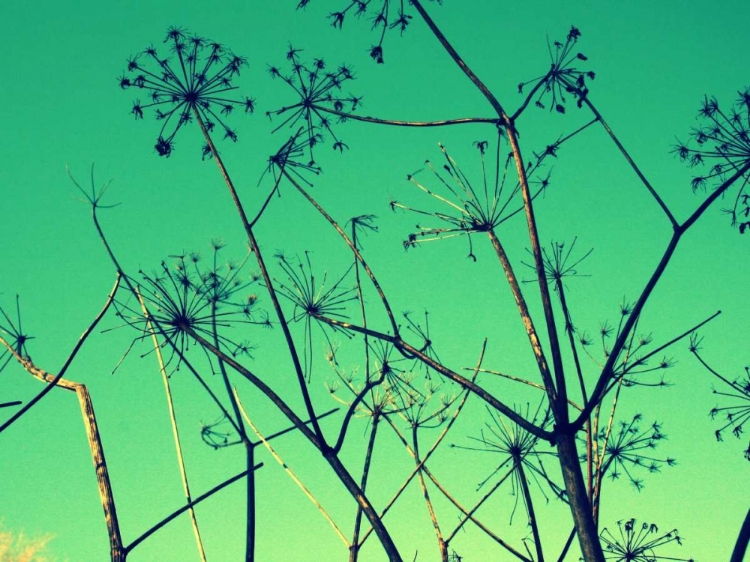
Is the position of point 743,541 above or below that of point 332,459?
below

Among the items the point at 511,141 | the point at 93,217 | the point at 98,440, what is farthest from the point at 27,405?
the point at 511,141

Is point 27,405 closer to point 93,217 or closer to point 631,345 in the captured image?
point 93,217

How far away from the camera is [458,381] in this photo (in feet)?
16.3

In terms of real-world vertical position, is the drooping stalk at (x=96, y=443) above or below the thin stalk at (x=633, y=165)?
below

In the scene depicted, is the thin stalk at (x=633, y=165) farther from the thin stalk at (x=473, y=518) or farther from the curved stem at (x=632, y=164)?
the thin stalk at (x=473, y=518)

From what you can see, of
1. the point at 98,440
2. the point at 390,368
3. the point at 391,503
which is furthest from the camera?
the point at 391,503

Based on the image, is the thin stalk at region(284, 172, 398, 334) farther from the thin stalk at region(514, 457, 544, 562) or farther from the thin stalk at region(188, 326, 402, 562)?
the thin stalk at region(514, 457, 544, 562)

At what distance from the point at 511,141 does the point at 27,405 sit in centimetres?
329

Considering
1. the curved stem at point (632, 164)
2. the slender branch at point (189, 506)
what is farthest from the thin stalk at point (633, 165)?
the slender branch at point (189, 506)

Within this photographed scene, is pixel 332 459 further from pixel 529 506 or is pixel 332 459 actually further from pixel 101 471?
pixel 529 506

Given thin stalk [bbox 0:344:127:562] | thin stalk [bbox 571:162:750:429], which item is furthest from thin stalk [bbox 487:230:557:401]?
thin stalk [bbox 0:344:127:562]

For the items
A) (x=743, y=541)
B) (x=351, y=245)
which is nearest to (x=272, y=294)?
(x=351, y=245)

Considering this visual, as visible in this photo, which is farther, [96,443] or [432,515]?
[432,515]

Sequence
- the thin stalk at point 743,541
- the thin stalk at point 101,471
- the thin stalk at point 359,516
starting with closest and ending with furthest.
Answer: the thin stalk at point 101,471 < the thin stalk at point 743,541 < the thin stalk at point 359,516
